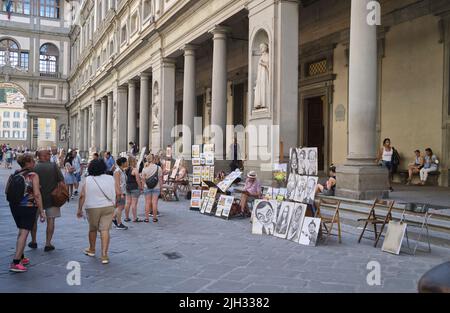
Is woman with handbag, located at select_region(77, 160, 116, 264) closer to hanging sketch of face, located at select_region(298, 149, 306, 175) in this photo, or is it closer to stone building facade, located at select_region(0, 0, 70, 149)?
hanging sketch of face, located at select_region(298, 149, 306, 175)

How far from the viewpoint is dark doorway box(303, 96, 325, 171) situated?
16797 millimetres

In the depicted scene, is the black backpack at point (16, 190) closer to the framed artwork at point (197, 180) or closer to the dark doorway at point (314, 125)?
the framed artwork at point (197, 180)

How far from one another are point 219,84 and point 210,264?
10.2 metres

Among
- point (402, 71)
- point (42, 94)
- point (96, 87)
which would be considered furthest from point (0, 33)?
point (402, 71)

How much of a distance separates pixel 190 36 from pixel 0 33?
143ft

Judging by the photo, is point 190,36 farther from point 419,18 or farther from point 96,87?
point 96,87

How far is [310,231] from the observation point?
25.4 ft

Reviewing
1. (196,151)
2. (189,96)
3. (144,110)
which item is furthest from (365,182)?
(144,110)

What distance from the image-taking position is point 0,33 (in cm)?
5234

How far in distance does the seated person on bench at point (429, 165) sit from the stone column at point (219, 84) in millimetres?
6456

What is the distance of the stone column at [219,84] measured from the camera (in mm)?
15477

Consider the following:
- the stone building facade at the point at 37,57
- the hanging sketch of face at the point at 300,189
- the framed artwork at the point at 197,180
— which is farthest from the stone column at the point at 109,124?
the hanging sketch of face at the point at 300,189

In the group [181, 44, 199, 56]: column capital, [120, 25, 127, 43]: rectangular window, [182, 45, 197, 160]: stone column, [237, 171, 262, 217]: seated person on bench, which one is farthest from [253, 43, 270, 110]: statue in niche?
[120, 25, 127, 43]: rectangular window

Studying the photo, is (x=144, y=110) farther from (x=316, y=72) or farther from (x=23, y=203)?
(x=23, y=203)
